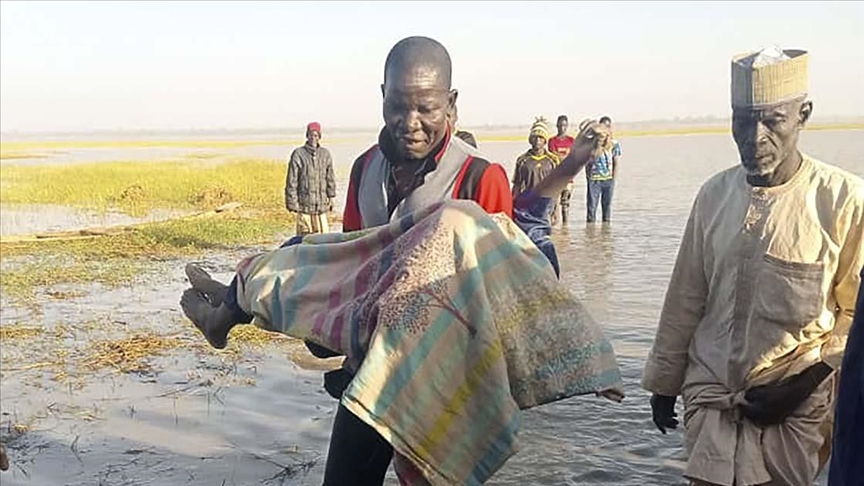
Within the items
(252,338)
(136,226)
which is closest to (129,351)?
(252,338)

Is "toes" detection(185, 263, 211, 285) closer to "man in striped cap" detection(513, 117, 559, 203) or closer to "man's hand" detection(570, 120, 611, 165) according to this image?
"man's hand" detection(570, 120, 611, 165)

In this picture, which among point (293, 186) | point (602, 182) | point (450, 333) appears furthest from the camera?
point (602, 182)

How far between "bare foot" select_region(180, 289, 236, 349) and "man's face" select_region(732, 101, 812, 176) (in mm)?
1675

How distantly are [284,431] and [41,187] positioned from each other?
2330 cm

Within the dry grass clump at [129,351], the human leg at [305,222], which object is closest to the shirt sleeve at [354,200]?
the dry grass clump at [129,351]

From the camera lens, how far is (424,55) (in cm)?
296

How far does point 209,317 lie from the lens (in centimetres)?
309

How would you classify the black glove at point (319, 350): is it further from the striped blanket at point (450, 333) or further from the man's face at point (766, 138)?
the man's face at point (766, 138)

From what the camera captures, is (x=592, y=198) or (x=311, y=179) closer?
(x=311, y=179)

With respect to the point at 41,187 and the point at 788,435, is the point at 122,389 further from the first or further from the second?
the point at 41,187

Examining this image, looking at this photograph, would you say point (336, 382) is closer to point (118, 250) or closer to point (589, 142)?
point (589, 142)

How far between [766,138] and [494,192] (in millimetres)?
882

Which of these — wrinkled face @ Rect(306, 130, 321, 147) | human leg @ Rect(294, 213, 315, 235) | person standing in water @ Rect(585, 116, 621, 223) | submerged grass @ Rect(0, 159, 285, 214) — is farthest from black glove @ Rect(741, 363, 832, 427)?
submerged grass @ Rect(0, 159, 285, 214)

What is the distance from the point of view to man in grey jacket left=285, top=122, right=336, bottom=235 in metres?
11.8
